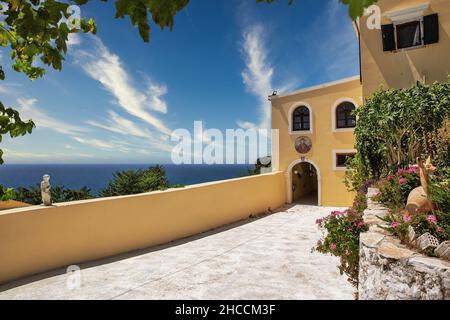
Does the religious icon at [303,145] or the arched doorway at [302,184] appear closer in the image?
the religious icon at [303,145]

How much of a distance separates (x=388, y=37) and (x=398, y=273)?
1137cm

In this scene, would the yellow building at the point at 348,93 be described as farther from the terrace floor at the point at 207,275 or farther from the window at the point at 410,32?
the terrace floor at the point at 207,275

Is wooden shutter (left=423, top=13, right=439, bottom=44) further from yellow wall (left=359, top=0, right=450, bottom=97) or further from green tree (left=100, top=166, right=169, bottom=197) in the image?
green tree (left=100, top=166, right=169, bottom=197)

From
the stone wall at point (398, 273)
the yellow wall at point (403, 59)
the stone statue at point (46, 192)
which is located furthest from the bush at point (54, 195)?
the yellow wall at point (403, 59)

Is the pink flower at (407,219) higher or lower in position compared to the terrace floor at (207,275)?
higher

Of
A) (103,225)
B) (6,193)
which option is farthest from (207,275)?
(6,193)

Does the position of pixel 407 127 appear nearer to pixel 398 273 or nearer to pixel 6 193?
pixel 398 273

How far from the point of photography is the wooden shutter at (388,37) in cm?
1105

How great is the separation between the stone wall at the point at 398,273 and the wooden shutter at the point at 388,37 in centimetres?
1043

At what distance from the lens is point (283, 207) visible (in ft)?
47.4

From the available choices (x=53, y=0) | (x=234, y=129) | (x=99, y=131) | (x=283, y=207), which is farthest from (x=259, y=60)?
(x=99, y=131)

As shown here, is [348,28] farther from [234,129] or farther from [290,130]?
[234,129]

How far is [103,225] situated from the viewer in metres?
6.58

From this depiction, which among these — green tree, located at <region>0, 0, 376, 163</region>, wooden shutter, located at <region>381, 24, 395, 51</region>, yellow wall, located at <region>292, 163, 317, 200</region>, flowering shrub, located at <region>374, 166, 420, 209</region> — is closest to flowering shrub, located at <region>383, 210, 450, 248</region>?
flowering shrub, located at <region>374, 166, 420, 209</region>
